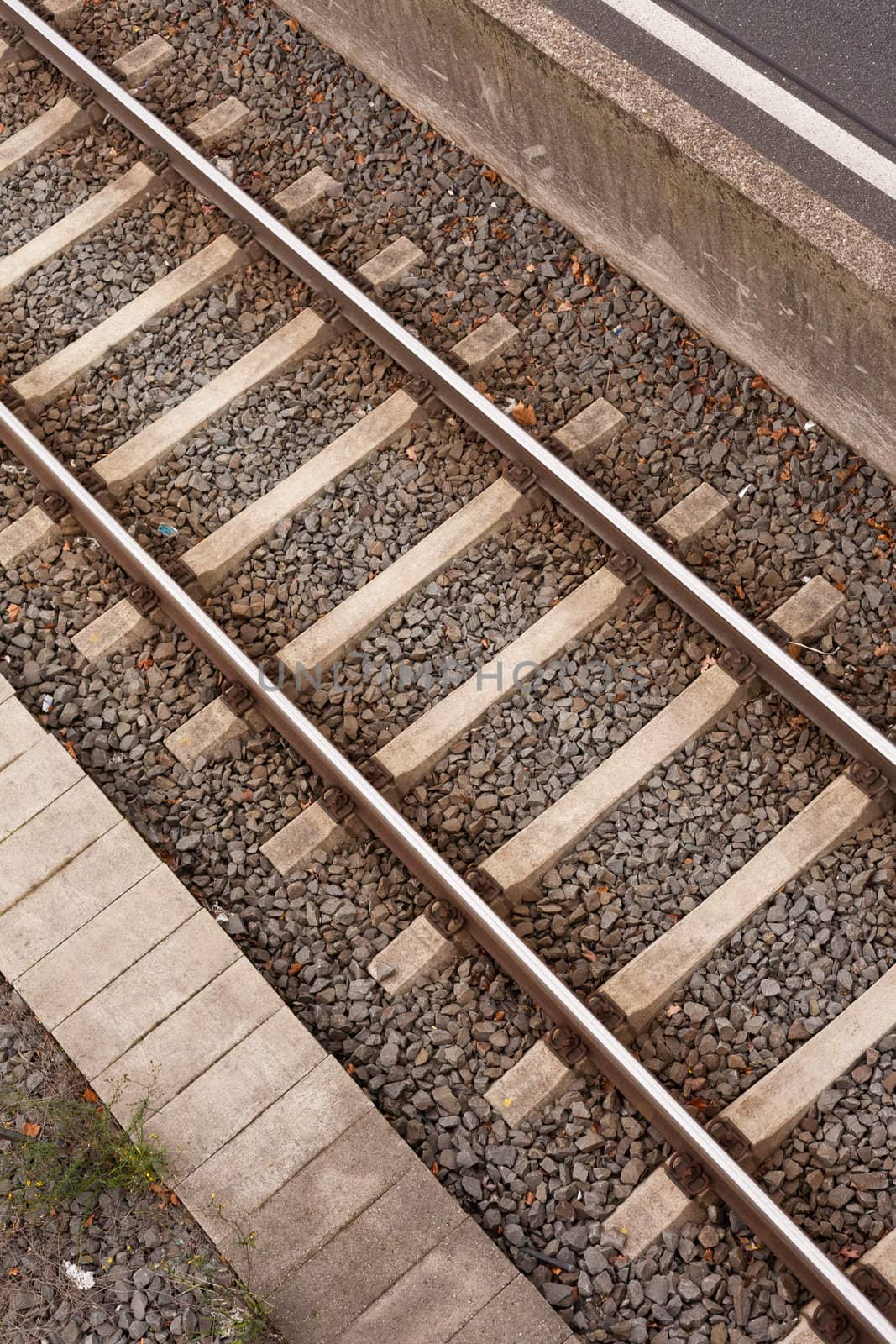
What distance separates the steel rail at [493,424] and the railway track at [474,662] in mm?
16

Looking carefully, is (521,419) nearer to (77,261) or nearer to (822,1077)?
(77,261)

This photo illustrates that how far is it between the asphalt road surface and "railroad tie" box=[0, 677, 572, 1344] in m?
5.30

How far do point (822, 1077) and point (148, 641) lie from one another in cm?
363

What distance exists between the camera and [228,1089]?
5.57 meters

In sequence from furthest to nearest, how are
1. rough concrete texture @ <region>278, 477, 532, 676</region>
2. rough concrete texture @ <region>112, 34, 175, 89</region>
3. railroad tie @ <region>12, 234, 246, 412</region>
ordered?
rough concrete texture @ <region>112, 34, 175, 89</region>, railroad tie @ <region>12, 234, 246, 412</region>, rough concrete texture @ <region>278, 477, 532, 676</region>

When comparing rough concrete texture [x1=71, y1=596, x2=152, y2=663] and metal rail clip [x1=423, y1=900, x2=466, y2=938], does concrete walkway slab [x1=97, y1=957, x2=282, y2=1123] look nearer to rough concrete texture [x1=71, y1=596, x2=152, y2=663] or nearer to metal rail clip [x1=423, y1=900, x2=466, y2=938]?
metal rail clip [x1=423, y1=900, x2=466, y2=938]

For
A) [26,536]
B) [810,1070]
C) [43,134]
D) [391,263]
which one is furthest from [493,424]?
[43,134]

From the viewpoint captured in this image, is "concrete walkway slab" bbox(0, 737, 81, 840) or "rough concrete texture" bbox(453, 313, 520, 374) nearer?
"concrete walkway slab" bbox(0, 737, 81, 840)

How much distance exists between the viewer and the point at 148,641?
6648 millimetres

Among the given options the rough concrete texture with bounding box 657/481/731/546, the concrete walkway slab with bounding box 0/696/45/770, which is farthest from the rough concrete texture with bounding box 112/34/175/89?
the rough concrete texture with bounding box 657/481/731/546

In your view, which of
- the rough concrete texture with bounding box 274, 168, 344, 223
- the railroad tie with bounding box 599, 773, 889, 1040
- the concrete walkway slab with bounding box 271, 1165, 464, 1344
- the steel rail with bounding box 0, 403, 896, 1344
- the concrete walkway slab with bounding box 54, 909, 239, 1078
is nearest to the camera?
the steel rail with bounding box 0, 403, 896, 1344

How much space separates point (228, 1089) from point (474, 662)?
2.17m

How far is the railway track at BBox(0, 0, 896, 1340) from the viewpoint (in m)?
5.44

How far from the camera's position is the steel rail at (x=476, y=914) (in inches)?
196
